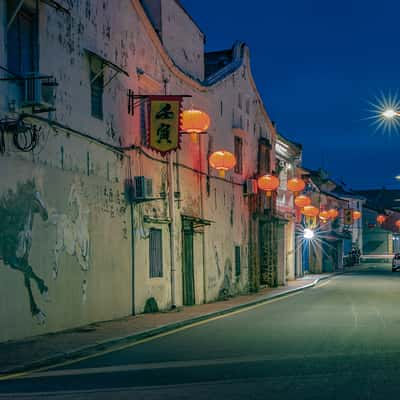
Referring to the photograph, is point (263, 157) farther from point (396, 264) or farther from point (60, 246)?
point (396, 264)

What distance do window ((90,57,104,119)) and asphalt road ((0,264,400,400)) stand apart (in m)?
5.82

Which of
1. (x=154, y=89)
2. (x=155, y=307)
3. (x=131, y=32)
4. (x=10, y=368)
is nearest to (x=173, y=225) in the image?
(x=155, y=307)

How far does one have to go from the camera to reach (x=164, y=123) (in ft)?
61.0

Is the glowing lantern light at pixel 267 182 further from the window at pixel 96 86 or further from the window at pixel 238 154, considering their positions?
the window at pixel 96 86

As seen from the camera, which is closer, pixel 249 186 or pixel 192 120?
pixel 192 120

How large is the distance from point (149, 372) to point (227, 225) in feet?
57.6

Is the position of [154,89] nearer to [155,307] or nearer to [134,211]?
[134,211]

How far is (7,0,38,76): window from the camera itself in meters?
→ 13.1

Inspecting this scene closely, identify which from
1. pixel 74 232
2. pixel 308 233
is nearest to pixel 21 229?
pixel 74 232

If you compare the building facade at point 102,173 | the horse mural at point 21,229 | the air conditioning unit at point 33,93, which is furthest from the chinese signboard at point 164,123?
the air conditioning unit at point 33,93

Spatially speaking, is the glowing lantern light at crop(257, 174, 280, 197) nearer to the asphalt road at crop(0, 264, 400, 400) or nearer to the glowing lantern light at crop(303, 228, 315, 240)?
the asphalt road at crop(0, 264, 400, 400)

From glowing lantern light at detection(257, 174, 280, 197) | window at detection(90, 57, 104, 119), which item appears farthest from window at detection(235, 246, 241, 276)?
window at detection(90, 57, 104, 119)

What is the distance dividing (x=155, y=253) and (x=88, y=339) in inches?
277

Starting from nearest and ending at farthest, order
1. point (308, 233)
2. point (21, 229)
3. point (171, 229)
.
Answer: point (21, 229) → point (171, 229) → point (308, 233)
